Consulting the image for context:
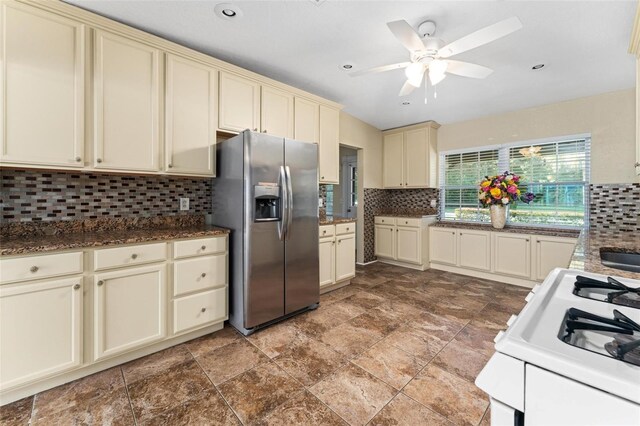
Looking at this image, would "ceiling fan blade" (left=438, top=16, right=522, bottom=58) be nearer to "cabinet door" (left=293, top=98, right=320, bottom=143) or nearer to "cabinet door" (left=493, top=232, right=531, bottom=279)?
"cabinet door" (left=293, top=98, right=320, bottom=143)

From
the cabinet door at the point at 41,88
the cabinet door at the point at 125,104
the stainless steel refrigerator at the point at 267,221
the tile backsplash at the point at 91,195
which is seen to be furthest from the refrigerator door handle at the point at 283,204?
the cabinet door at the point at 41,88

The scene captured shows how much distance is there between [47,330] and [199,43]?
2418 mm

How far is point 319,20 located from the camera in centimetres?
212

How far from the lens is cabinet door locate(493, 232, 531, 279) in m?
3.63

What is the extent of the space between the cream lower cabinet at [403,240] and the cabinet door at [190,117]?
3.25 meters

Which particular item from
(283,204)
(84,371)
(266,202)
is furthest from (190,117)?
(84,371)

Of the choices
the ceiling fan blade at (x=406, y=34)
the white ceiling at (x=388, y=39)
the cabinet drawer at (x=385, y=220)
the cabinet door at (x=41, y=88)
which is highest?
the white ceiling at (x=388, y=39)

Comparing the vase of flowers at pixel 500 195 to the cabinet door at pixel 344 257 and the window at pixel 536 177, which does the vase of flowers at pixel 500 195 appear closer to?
the window at pixel 536 177

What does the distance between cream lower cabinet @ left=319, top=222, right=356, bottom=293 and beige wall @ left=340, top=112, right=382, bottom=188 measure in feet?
4.98

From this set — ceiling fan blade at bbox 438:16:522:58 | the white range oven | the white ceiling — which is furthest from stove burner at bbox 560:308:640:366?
the white ceiling

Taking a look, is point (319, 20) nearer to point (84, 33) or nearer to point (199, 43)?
point (199, 43)

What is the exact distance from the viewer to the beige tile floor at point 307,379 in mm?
1508

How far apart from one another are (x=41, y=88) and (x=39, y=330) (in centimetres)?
154

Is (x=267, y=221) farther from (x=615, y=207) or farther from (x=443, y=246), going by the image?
(x=615, y=207)
